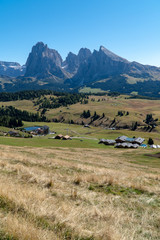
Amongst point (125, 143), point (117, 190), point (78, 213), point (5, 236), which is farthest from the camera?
point (125, 143)

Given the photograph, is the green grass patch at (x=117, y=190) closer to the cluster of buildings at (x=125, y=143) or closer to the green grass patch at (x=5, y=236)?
the green grass patch at (x=5, y=236)

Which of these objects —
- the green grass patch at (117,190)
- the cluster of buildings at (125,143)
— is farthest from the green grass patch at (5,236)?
the cluster of buildings at (125,143)

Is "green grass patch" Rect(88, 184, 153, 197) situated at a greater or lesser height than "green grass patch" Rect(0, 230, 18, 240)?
lesser

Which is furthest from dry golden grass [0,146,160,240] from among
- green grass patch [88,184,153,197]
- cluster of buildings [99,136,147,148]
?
cluster of buildings [99,136,147,148]

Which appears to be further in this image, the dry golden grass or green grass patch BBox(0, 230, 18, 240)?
the dry golden grass

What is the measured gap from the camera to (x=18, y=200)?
19.3ft

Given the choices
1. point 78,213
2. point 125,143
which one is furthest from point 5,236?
point 125,143

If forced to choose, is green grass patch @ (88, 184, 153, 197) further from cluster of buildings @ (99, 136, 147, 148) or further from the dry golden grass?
cluster of buildings @ (99, 136, 147, 148)

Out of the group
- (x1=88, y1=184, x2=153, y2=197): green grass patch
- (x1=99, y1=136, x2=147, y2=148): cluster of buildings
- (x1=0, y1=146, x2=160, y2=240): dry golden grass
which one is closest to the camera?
(x1=0, y1=146, x2=160, y2=240): dry golden grass

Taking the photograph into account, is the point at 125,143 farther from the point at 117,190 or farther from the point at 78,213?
the point at 78,213

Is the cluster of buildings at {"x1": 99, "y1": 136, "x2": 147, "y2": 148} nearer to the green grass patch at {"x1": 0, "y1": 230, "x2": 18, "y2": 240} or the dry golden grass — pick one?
the dry golden grass

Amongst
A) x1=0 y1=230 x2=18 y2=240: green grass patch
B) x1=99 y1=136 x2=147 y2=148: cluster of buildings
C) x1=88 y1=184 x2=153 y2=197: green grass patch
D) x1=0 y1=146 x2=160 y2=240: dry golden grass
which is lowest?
x1=99 y1=136 x2=147 y2=148: cluster of buildings

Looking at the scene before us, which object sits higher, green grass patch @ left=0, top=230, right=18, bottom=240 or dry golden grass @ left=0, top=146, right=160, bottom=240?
green grass patch @ left=0, top=230, right=18, bottom=240

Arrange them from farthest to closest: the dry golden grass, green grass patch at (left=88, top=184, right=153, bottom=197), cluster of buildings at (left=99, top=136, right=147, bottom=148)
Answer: cluster of buildings at (left=99, top=136, right=147, bottom=148), green grass patch at (left=88, top=184, right=153, bottom=197), the dry golden grass
